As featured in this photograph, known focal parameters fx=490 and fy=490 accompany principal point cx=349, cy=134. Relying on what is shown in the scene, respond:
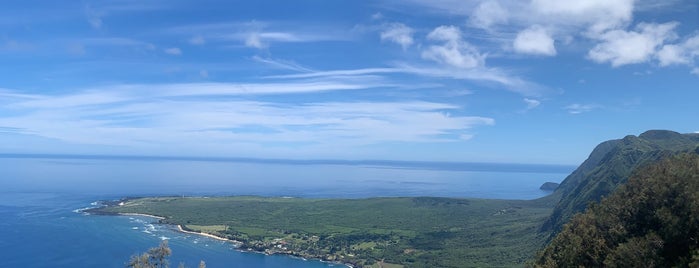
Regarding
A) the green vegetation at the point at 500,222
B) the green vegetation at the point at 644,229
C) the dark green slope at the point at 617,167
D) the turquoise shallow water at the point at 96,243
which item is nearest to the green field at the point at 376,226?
the green vegetation at the point at 500,222

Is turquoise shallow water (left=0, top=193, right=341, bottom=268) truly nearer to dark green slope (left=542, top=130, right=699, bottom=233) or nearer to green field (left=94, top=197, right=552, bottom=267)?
green field (left=94, top=197, right=552, bottom=267)

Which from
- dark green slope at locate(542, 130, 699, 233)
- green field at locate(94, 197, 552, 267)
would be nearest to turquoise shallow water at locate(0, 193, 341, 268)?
green field at locate(94, 197, 552, 267)

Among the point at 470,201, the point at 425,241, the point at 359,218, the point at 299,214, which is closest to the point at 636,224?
the point at 425,241

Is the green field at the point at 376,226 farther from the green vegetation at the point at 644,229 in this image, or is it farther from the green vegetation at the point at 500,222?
the green vegetation at the point at 644,229

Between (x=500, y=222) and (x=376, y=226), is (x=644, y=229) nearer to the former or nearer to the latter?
(x=500, y=222)

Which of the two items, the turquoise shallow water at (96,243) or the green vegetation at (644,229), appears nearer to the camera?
the green vegetation at (644,229)

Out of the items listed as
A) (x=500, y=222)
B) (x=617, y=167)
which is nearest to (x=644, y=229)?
(x=617, y=167)

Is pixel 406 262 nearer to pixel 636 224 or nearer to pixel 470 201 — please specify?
pixel 636 224
